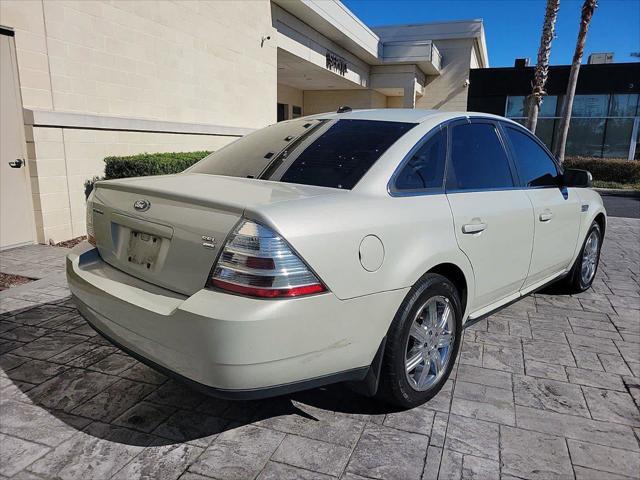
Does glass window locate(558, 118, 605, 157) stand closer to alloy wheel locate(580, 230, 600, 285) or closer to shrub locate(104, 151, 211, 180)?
alloy wheel locate(580, 230, 600, 285)

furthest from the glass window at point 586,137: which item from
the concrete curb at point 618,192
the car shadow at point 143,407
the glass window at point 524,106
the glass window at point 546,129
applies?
the car shadow at point 143,407

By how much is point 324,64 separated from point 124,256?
15766 mm

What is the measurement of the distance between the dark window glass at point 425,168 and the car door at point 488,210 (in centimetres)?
9

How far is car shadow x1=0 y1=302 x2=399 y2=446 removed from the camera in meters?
2.61

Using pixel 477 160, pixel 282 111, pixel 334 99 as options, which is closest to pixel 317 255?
pixel 477 160

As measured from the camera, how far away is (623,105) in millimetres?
23875

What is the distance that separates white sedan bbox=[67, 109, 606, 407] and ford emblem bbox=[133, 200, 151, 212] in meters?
0.01

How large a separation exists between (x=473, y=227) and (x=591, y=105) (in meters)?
25.9

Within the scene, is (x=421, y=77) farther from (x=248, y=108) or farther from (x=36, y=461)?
(x=36, y=461)

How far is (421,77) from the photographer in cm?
2545

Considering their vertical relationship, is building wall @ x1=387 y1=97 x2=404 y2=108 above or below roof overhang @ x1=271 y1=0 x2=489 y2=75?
below

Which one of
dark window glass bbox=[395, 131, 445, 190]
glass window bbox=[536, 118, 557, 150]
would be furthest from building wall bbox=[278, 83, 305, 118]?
dark window glass bbox=[395, 131, 445, 190]

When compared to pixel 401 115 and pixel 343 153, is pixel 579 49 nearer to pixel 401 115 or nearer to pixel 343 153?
pixel 401 115

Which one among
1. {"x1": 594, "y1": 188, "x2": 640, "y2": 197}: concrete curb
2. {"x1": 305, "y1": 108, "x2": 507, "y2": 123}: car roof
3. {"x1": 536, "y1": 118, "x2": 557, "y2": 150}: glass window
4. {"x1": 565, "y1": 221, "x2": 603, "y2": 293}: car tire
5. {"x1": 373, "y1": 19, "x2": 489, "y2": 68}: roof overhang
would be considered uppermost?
{"x1": 373, "y1": 19, "x2": 489, "y2": 68}: roof overhang
